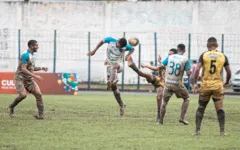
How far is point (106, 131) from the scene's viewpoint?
14.6m

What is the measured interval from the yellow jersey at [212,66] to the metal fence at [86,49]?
81.8ft

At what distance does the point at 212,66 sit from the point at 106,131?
259cm

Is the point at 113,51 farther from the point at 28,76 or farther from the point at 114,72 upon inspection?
the point at 28,76

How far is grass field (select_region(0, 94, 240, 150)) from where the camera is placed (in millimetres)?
12156

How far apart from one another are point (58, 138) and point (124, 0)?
3688 cm

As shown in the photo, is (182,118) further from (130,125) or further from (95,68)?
(95,68)

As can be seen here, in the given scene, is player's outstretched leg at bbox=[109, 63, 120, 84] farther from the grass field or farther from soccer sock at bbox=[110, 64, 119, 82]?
the grass field

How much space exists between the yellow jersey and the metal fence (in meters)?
24.9

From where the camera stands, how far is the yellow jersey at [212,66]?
14.1 meters

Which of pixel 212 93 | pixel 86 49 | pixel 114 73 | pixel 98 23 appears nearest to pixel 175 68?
pixel 212 93

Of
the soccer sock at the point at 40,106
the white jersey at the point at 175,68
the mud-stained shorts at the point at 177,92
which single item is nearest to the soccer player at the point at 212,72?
the white jersey at the point at 175,68

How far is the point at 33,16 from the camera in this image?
159 feet

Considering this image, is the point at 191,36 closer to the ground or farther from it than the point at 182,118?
farther from it

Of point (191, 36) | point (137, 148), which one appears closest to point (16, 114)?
point (137, 148)
